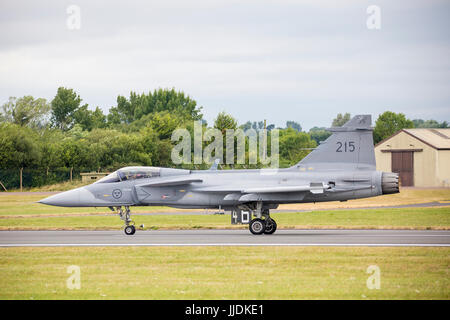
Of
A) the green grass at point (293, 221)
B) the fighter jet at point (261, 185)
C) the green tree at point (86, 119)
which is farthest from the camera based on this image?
the green tree at point (86, 119)

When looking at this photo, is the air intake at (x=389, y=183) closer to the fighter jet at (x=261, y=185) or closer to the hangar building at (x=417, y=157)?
the fighter jet at (x=261, y=185)

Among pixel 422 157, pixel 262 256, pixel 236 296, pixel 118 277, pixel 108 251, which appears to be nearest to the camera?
pixel 236 296

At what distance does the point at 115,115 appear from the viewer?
11056 centimetres

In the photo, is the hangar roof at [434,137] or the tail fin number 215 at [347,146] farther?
the hangar roof at [434,137]

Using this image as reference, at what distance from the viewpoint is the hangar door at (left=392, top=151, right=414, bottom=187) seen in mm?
71375

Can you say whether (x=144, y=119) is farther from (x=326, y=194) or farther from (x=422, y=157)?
(x=326, y=194)

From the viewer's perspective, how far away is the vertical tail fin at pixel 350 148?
23.7m

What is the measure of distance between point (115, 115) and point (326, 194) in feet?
297

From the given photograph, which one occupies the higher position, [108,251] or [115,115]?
[115,115]

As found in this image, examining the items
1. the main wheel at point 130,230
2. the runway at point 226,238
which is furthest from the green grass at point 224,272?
the main wheel at point 130,230

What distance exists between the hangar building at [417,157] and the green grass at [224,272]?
55.2 meters

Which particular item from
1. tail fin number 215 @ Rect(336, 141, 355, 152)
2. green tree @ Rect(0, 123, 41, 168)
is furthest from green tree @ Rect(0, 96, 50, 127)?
tail fin number 215 @ Rect(336, 141, 355, 152)

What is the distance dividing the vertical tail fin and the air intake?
0.75 metres

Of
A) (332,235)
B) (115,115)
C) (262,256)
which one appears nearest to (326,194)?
(332,235)
